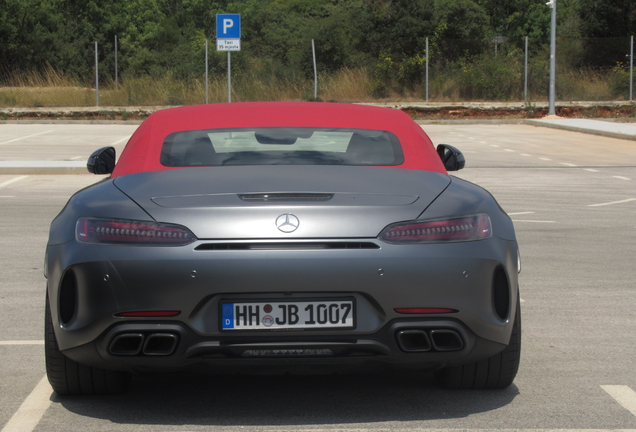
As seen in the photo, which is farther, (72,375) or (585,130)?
(585,130)

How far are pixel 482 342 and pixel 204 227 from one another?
122 cm

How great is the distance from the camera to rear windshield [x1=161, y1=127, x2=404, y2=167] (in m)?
4.33

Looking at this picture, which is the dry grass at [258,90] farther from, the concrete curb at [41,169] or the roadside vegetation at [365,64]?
the concrete curb at [41,169]

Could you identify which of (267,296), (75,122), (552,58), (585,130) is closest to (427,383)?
(267,296)

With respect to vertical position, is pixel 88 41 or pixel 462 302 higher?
pixel 88 41

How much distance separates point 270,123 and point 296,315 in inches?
57.8

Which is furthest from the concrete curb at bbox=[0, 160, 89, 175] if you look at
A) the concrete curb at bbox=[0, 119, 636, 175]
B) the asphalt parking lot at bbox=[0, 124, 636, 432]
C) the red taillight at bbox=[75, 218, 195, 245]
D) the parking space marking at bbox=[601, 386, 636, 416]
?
the parking space marking at bbox=[601, 386, 636, 416]

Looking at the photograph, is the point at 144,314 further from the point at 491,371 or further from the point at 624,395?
the point at 624,395

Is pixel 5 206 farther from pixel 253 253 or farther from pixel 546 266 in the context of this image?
pixel 253 253

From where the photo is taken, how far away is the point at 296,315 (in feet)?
11.7

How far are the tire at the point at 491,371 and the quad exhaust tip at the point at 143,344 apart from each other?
1.34 m

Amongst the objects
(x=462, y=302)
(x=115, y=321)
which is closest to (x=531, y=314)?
(x=462, y=302)

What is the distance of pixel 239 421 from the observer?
12.5ft

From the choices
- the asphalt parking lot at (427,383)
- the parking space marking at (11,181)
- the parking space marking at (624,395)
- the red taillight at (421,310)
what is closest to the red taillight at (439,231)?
the red taillight at (421,310)
